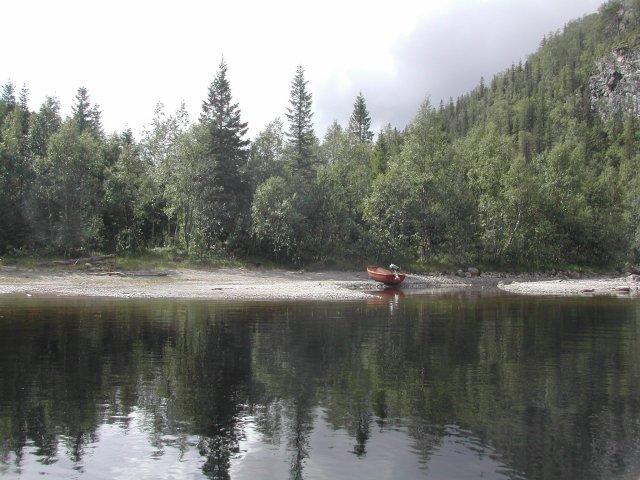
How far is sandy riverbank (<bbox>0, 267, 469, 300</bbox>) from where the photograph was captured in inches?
1631

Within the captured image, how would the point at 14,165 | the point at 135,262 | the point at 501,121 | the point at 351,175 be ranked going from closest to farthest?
the point at 135,262, the point at 14,165, the point at 351,175, the point at 501,121

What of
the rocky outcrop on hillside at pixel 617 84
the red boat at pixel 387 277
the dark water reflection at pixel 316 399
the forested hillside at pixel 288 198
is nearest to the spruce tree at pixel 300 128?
the forested hillside at pixel 288 198

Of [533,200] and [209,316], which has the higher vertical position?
[533,200]

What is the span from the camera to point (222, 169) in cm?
6119

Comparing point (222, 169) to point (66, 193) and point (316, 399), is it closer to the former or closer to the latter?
point (66, 193)

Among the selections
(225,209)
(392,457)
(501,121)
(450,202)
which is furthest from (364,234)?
(501,121)

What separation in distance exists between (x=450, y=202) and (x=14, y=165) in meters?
47.0

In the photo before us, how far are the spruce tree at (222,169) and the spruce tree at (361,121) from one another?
4829cm

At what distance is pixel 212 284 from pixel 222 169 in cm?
1774

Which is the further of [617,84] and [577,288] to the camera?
[617,84]

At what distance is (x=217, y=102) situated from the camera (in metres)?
64.8

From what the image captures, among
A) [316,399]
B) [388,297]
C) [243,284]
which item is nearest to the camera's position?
[316,399]

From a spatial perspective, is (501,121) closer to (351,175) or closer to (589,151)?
(589,151)

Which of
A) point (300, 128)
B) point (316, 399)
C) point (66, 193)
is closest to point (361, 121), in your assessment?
point (300, 128)
